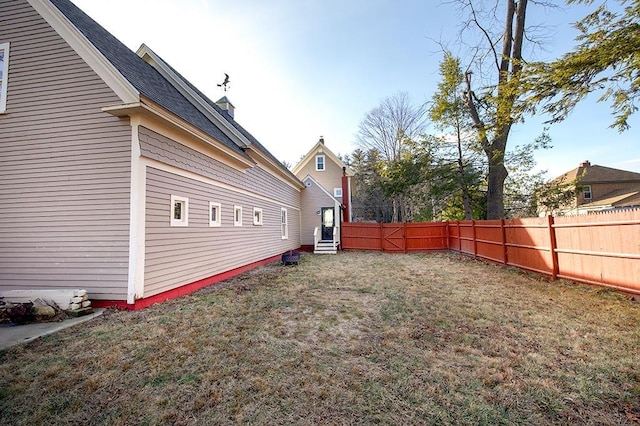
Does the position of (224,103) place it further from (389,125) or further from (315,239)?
(389,125)

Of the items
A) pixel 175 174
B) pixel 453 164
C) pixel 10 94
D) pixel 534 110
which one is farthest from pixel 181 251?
pixel 453 164

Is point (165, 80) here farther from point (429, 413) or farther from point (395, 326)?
point (429, 413)

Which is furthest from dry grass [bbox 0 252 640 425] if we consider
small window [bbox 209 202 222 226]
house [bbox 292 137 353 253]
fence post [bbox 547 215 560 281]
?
house [bbox 292 137 353 253]

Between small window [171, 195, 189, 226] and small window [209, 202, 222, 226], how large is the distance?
97 centimetres

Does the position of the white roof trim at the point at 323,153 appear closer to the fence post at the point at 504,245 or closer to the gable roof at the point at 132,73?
the gable roof at the point at 132,73

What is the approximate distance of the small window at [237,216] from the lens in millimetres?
8409

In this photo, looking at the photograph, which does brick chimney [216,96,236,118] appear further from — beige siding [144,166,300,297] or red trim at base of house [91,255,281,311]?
red trim at base of house [91,255,281,311]

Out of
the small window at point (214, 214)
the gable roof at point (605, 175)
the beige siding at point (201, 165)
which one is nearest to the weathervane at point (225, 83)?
the beige siding at point (201, 165)

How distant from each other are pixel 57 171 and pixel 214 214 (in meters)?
3.16

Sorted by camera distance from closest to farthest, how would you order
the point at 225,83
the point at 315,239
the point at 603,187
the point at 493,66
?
the point at 493,66, the point at 225,83, the point at 315,239, the point at 603,187

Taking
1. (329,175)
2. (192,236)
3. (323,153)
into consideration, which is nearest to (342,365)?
(192,236)

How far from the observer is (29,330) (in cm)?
378

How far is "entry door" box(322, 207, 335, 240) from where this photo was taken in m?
16.3

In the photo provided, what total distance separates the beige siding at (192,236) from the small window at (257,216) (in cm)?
22
